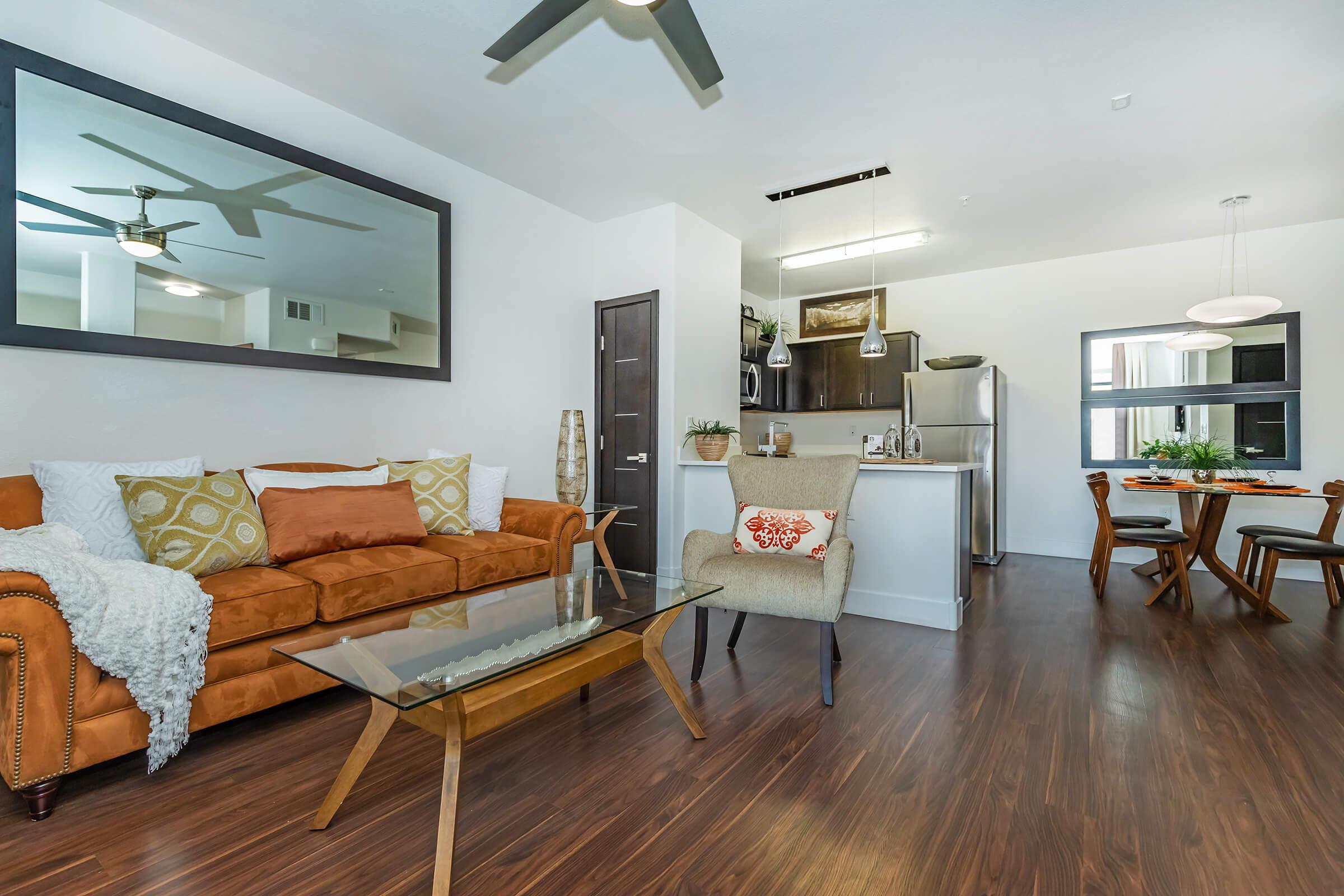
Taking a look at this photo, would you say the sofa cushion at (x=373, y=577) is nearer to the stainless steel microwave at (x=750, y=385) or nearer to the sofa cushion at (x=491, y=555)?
the sofa cushion at (x=491, y=555)

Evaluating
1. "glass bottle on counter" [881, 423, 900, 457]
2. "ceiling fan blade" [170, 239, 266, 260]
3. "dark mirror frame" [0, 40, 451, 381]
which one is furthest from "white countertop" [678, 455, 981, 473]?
"ceiling fan blade" [170, 239, 266, 260]

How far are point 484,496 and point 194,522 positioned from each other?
137cm

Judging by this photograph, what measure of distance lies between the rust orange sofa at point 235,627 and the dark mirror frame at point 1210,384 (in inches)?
205

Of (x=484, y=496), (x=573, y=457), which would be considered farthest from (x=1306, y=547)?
(x=484, y=496)

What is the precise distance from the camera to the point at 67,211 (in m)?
2.46

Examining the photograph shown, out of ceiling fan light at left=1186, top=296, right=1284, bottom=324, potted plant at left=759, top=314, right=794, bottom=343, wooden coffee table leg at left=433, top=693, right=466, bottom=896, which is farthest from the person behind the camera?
potted plant at left=759, top=314, right=794, bottom=343

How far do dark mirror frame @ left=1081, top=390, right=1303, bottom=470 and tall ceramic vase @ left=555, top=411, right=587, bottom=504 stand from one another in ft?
15.6

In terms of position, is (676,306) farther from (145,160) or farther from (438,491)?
(145,160)

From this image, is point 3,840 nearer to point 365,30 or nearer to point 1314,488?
point 365,30

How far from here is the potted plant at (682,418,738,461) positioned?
4629mm

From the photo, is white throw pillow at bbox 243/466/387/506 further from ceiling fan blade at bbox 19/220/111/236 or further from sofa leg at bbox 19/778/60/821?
sofa leg at bbox 19/778/60/821

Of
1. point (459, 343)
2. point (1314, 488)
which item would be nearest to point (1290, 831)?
point (459, 343)

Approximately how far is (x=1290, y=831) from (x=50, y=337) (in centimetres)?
432

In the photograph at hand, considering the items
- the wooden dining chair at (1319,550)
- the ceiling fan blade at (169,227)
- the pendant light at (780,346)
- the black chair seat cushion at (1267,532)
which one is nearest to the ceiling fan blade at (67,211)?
the ceiling fan blade at (169,227)
